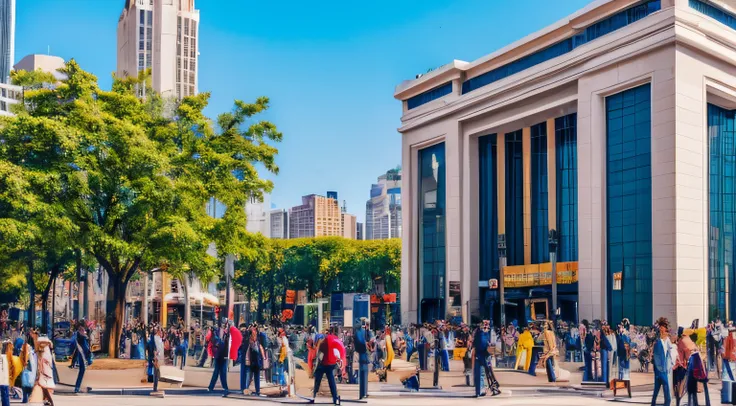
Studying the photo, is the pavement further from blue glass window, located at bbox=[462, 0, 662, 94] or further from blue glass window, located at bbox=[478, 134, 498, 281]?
blue glass window, located at bbox=[478, 134, 498, 281]

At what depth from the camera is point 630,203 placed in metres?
42.5

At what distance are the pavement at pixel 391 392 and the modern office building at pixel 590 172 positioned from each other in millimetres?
14975

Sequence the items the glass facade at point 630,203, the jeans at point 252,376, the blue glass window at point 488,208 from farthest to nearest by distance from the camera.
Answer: the blue glass window at point 488,208 → the glass facade at point 630,203 → the jeans at point 252,376

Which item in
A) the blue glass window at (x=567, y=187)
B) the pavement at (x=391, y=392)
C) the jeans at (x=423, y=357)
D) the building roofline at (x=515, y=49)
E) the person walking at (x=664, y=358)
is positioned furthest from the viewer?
the blue glass window at (x=567, y=187)

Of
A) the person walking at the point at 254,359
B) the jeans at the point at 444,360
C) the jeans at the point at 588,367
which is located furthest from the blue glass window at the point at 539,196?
the person walking at the point at 254,359

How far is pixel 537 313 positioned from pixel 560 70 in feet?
48.8

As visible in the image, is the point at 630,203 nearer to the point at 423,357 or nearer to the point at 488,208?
the point at 488,208

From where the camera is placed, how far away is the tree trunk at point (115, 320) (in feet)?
114

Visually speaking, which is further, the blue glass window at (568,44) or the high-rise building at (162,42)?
the high-rise building at (162,42)

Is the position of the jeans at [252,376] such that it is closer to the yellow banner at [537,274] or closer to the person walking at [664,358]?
the person walking at [664,358]

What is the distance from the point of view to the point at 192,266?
3541 centimetres

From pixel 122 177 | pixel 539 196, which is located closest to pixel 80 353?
pixel 122 177

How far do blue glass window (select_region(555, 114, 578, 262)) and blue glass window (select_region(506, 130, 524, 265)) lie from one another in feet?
13.8

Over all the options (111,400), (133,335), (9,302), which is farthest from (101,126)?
(9,302)
